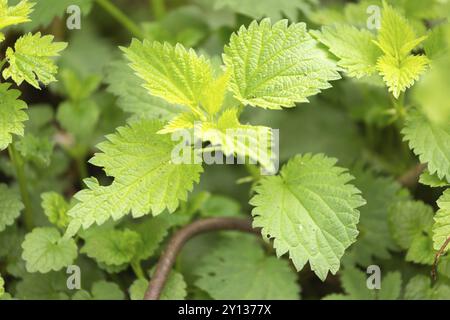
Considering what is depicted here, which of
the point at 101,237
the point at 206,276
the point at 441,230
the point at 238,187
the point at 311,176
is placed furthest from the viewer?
the point at 238,187

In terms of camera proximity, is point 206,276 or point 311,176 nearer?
point 311,176

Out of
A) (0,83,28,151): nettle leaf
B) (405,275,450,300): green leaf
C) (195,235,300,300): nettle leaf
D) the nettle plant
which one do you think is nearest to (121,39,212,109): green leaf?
the nettle plant

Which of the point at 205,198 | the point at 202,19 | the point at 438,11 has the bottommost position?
the point at 205,198

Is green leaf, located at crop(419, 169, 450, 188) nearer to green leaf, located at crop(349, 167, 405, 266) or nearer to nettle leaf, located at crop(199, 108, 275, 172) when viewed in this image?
green leaf, located at crop(349, 167, 405, 266)

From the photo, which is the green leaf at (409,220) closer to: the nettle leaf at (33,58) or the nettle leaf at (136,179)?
the nettle leaf at (136,179)

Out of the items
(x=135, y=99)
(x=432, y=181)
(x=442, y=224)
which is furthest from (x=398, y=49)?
(x=135, y=99)

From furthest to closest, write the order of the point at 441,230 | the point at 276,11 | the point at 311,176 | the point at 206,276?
1. the point at 276,11
2. the point at 206,276
3. the point at 311,176
4. the point at 441,230
